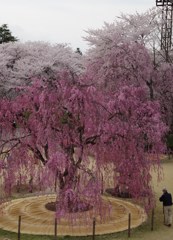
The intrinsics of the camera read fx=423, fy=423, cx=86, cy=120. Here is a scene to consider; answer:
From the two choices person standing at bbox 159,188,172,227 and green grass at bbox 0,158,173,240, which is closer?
green grass at bbox 0,158,173,240

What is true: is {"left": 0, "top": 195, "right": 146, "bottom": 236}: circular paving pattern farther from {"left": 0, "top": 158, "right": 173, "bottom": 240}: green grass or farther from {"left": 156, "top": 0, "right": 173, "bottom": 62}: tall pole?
{"left": 156, "top": 0, "right": 173, "bottom": 62}: tall pole

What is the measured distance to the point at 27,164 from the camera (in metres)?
14.9

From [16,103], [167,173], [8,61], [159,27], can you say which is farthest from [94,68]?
[16,103]

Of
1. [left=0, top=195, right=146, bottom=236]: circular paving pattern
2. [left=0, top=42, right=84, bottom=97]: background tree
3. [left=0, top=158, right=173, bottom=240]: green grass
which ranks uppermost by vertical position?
[left=0, top=42, right=84, bottom=97]: background tree

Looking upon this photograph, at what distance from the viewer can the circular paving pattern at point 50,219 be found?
14680mm

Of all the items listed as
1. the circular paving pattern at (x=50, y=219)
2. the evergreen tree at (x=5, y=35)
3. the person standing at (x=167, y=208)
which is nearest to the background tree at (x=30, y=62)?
the evergreen tree at (x=5, y=35)

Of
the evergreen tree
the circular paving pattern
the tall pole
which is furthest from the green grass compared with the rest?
the evergreen tree

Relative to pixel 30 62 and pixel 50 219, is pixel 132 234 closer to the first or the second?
pixel 50 219

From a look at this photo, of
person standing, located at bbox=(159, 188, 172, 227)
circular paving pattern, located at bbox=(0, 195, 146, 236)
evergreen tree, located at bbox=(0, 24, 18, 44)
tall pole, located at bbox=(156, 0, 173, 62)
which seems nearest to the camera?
circular paving pattern, located at bbox=(0, 195, 146, 236)

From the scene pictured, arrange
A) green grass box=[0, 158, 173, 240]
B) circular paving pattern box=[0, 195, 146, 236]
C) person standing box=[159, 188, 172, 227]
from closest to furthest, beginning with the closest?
green grass box=[0, 158, 173, 240], circular paving pattern box=[0, 195, 146, 236], person standing box=[159, 188, 172, 227]

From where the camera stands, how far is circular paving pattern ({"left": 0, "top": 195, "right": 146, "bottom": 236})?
14680mm

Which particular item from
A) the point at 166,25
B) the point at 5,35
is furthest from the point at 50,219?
the point at 5,35

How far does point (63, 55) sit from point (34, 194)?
90.0ft

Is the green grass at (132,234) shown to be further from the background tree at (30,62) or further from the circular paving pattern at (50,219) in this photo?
the background tree at (30,62)
